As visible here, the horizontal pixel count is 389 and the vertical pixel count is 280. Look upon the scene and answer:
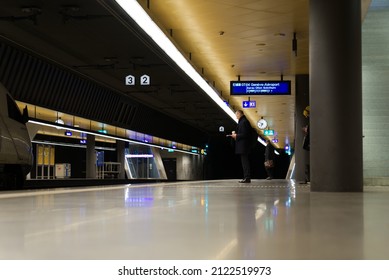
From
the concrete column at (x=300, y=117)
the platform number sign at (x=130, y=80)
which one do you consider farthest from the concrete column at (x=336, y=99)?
the platform number sign at (x=130, y=80)

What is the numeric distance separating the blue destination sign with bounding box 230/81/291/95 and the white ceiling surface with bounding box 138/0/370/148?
0.73 m

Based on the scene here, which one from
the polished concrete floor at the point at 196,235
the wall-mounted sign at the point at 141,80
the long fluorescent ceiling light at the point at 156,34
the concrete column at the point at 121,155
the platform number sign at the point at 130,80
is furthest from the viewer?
the concrete column at the point at 121,155

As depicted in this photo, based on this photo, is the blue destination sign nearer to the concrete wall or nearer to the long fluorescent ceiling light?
the long fluorescent ceiling light

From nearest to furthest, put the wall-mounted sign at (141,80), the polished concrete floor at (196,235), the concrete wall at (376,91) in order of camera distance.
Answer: the polished concrete floor at (196,235), the concrete wall at (376,91), the wall-mounted sign at (141,80)

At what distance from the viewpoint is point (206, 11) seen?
11.9 m

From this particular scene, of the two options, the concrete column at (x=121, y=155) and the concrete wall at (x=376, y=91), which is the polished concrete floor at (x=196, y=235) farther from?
the concrete column at (x=121, y=155)

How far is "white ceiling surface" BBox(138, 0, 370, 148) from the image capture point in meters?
11.6

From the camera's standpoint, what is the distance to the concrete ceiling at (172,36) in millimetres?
11969

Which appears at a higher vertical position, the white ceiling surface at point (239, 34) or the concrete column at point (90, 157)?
the white ceiling surface at point (239, 34)

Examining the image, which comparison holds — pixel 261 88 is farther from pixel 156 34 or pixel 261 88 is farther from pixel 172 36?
pixel 156 34

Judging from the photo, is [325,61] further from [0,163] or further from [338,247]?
[0,163]

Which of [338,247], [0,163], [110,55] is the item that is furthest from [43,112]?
[338,247]
